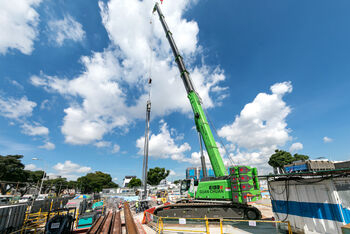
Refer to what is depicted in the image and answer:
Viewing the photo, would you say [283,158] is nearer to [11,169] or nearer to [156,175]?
[156,175]

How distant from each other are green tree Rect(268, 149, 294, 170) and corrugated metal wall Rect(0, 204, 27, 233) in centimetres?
5461

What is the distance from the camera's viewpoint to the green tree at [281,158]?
44.9 metres

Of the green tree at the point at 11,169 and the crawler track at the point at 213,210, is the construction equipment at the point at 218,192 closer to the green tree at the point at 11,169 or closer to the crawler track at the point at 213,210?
the crawler track at the point at 213,210

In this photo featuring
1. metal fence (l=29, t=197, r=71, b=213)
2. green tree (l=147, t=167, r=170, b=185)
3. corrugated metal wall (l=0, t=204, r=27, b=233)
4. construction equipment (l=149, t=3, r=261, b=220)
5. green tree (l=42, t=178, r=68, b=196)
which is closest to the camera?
corrugated metal wall (l=0, t=204, r=27, b=233)

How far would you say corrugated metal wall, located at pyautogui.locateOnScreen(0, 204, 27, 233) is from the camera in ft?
33.9

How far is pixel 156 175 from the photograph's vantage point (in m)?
56.8

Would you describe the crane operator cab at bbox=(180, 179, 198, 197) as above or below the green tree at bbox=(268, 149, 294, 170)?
below

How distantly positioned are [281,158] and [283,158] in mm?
520

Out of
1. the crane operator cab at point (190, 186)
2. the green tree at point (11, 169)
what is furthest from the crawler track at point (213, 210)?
the green tree at point (11, 169)

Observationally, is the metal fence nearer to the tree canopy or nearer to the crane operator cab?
the crane operator cab

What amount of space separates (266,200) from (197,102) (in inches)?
730

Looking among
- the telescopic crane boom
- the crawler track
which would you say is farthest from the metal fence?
the telescopic crane boom

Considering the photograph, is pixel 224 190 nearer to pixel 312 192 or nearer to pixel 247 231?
pixel 247 231

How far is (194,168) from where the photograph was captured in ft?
344
